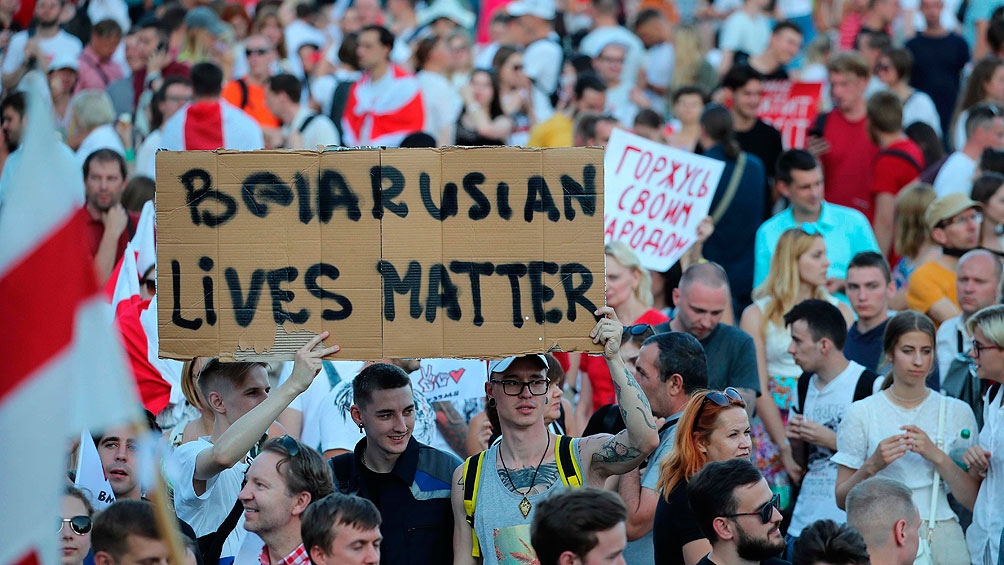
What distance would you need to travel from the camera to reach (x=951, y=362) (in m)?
7.98

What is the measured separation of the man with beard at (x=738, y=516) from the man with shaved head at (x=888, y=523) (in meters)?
0.72

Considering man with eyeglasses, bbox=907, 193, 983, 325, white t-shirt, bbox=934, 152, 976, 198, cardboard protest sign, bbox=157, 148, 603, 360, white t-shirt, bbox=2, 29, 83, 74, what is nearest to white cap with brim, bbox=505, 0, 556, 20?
white t-shirt, bbox=2, 29, 83, 74

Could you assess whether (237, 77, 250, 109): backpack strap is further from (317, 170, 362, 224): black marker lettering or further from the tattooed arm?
the tattooed arm

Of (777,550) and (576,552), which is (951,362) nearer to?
(777,550)

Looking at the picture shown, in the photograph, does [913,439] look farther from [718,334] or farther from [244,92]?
[244,92]

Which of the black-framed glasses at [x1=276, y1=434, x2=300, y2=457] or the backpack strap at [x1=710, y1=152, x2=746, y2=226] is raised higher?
the backpack strap at [x1=710, y1=152, x2=746, y2=226]

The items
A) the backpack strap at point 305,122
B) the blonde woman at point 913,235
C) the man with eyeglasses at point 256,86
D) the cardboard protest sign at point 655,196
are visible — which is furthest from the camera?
the man with eyeglasses at point 256,86

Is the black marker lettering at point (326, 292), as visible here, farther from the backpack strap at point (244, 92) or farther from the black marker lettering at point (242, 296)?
the backpack strap at point (244, 92)

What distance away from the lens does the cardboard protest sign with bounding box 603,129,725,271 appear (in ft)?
30.5

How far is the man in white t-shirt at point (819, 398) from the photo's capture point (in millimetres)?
7371

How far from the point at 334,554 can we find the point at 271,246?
3.76 feet

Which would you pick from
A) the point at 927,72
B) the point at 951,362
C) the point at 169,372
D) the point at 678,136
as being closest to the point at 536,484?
the point at 169,372

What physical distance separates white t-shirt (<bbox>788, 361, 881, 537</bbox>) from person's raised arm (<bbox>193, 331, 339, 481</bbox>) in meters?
3.31

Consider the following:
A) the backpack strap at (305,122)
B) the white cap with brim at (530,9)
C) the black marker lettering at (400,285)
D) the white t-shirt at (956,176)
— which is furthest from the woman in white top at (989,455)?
the white cap with brim at (530,9)
